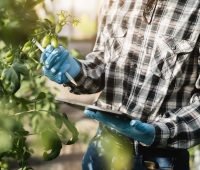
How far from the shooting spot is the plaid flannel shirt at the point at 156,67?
65.2 inches

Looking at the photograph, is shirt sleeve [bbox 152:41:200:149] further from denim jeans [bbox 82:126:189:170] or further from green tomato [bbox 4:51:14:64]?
green tomato [bbox 4:51:14:64]

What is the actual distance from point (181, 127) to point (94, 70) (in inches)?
18.9

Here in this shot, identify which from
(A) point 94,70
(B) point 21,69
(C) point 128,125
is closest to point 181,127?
(C) point 128,125

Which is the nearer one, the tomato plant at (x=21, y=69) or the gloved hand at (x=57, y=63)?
the tomato plant at (x=21, y=69)

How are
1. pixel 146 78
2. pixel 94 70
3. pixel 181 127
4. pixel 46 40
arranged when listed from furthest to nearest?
1. pixel 94 70
2. pixel 146 78
3. pixel 181 127
4. pixel 46 40

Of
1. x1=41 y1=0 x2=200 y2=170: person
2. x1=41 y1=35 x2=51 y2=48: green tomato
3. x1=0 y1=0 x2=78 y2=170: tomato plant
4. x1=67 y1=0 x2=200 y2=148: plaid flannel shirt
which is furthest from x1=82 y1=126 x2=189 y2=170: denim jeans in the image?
x1=41 y1=35 x2=51 y2=48: green tomato

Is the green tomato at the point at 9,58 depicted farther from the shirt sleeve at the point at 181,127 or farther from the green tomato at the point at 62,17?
the shirt sleeve at the point at 181,127

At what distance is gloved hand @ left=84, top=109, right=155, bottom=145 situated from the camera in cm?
149

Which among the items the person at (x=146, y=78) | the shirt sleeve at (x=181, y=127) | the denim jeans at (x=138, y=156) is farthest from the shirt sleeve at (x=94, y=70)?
the shirt sleeve at (x=181, y=127)

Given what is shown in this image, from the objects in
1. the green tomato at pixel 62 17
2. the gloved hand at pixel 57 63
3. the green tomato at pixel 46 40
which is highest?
the green tomato at pixel 62 17

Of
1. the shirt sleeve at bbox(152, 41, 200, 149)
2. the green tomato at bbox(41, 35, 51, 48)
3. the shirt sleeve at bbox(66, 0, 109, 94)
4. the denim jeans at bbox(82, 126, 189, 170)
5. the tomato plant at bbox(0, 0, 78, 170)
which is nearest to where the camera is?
the tomato plant at bbox(0, 0, 78, 170)

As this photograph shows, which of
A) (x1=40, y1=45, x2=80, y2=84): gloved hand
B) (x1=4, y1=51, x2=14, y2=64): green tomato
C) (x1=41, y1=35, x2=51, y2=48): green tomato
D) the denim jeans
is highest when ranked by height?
(x1=41, y1=35, x2=51, y2=48): green tomato

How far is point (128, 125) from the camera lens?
1.51m

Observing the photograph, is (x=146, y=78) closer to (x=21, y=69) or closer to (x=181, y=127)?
(x=181, y=127)
